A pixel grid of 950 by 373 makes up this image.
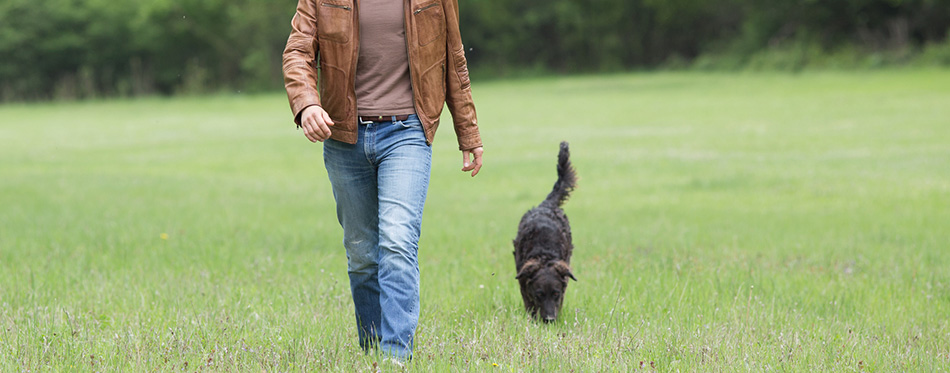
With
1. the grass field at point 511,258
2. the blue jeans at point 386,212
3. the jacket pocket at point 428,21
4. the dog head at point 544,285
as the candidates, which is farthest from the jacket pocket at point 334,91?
the dog head at point 544,285

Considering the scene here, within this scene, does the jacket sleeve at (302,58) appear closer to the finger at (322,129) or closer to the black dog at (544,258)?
the finger at (322,129)

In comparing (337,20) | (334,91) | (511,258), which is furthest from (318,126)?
(511,258)

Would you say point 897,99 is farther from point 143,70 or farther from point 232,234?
point 143,70

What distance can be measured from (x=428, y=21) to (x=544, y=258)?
6.83ft

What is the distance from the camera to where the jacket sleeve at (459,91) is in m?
4.54

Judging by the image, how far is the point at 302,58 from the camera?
4258mm

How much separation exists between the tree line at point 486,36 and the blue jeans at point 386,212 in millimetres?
47655

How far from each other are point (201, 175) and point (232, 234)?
7973mm

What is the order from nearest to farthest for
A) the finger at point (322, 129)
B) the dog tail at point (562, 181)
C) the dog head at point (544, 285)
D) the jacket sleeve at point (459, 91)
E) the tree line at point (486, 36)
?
the finger at point (322, 129)
the jacket sleeve at point (459, 91)
the dog head at point (544, 285)
the dog tail at point (562, 181)
the tree line at point (486, 36)

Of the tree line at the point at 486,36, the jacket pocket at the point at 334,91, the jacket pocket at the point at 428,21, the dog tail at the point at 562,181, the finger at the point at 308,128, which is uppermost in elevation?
the jacket pocket at the point at 428,21

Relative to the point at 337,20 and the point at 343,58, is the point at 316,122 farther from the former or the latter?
the point at 337,20

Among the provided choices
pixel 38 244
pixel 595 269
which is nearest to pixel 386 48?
pixel 595 269

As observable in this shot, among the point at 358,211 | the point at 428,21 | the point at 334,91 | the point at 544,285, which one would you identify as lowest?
the point at 544,285

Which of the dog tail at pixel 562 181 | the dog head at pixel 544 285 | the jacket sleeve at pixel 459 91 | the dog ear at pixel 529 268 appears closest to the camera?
the jacket sleeve at pixel 459 91
